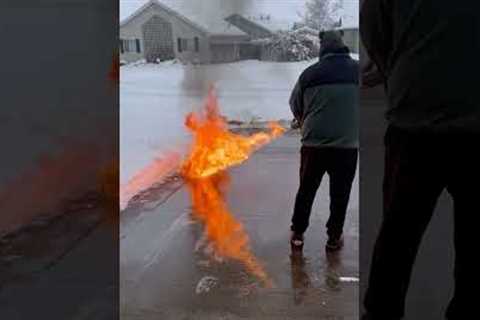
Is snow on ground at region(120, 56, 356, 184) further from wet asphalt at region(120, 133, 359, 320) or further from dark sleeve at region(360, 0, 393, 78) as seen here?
dark sleeve at region(360, 0, 393, 78)

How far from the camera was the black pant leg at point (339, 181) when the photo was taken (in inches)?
166

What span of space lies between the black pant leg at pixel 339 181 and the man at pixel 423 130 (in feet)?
5.45

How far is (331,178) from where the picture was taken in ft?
14.1

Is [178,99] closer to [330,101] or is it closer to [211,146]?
[211,146]

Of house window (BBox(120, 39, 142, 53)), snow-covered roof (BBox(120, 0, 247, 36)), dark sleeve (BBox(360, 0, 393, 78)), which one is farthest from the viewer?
snow-covered roof (BBox(120, 0, 247, 36))

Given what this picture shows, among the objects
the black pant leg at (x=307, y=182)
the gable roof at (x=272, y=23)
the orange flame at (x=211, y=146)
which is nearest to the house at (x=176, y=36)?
the gable roof at (x=272, y=23)

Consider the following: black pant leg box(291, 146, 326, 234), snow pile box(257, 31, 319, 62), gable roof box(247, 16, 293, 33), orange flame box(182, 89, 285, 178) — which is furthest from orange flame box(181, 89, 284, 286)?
gable roof box(247, 16, 293, 33)

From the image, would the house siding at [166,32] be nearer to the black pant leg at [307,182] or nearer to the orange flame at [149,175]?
the orange flame at [149,175]

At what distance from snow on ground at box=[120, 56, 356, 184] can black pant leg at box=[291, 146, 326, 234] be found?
175 cm

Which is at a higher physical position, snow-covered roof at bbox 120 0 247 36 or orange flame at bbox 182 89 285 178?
snow-covered roof at bbox 120 0 247 36

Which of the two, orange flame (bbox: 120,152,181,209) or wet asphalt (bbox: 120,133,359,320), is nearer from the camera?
wet asphalt (bbox: 120,133,359,320)

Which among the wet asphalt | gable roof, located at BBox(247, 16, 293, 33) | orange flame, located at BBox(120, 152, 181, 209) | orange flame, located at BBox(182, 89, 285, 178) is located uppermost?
gable roof, located at BBox(247, 16, 293, 33)

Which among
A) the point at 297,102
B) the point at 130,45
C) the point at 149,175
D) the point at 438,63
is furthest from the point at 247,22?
the point at 438,63

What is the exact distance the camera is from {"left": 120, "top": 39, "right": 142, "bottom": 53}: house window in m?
5.12
